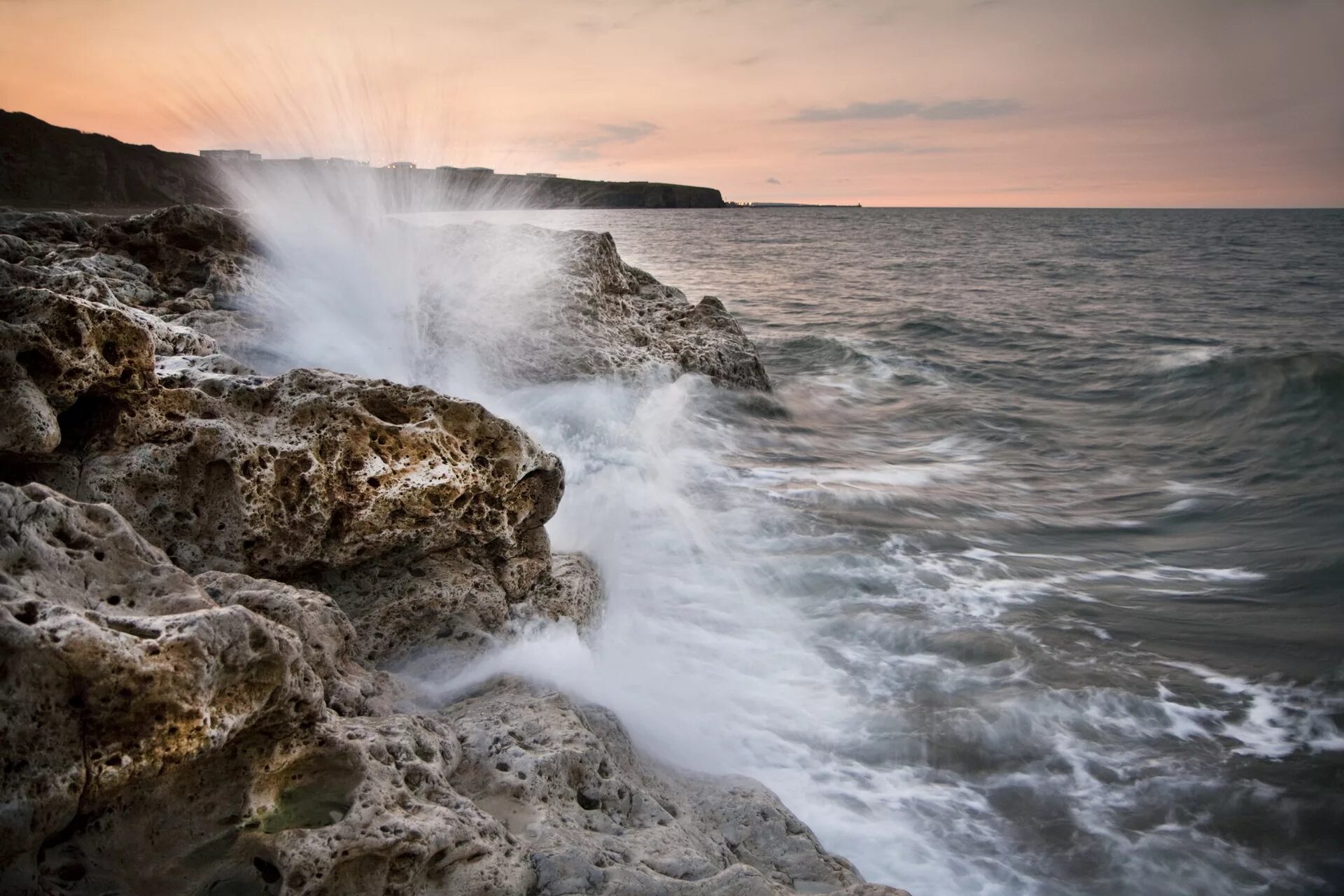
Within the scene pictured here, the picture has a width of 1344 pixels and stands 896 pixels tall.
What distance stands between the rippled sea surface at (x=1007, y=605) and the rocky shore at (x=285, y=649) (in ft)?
3.06

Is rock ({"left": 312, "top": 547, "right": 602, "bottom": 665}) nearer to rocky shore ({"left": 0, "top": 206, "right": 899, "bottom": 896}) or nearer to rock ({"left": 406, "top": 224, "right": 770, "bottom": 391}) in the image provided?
rocky shore ({"left": 0, "top": 206, "right": 899, "bottom": 896})

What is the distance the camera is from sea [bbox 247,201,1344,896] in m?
3.52

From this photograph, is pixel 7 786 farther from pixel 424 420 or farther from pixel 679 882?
pixel 424 420

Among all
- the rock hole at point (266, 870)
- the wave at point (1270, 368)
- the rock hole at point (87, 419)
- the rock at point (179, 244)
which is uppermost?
the rock at point (179, 244)

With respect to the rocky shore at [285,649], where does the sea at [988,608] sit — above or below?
below

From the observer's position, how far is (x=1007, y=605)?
216 inches

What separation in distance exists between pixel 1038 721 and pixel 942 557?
2.13 metres

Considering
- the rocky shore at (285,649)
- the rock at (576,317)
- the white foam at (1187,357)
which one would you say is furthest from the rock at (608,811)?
the white foam at (1187,357)

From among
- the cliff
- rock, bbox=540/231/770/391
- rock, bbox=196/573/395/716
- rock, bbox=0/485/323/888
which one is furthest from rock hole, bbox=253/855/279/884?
the cliff

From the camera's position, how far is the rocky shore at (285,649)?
158 centimetres

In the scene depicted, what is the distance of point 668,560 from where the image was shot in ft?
18.9

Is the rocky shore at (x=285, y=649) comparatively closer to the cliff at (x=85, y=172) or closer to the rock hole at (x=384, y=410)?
the rock hole at (x=384, y=410)

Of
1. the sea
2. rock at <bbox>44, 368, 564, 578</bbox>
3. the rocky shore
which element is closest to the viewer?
the rocky shore

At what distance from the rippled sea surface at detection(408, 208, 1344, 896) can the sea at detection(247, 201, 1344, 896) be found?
21 millimetres
